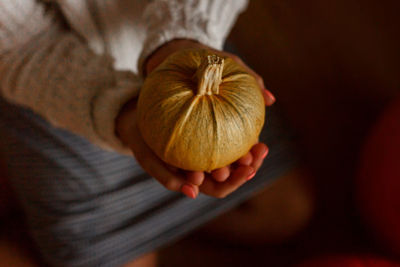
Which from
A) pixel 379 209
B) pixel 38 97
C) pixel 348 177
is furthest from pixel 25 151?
pixel 348 177

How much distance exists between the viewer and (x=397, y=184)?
87 cm

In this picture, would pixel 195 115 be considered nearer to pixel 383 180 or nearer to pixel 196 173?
pixel 196 173

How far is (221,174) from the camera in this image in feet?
1.69

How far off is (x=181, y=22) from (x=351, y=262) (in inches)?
27.6

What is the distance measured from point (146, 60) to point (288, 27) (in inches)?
35.4

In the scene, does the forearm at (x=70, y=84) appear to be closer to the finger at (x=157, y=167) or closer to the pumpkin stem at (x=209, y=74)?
the finger at (x=157, y=167)

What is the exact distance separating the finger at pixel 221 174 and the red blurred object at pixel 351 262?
0.51 m

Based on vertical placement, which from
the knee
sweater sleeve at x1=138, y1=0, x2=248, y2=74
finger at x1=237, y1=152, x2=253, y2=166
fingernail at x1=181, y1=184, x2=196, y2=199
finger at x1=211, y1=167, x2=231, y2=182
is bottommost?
the knee

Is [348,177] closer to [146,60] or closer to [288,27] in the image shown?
[288,27]

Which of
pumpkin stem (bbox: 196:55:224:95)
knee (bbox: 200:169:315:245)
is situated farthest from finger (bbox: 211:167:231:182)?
knee (bbox: 200:169:315:245)

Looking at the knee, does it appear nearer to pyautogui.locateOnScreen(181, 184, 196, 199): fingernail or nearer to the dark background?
the dark background

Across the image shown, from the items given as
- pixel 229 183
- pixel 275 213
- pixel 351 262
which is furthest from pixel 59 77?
pixel 351 262

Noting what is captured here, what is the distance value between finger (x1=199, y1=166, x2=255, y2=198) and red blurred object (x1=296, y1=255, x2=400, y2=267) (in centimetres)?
47

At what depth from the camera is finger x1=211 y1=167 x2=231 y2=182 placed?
20.2 inches
